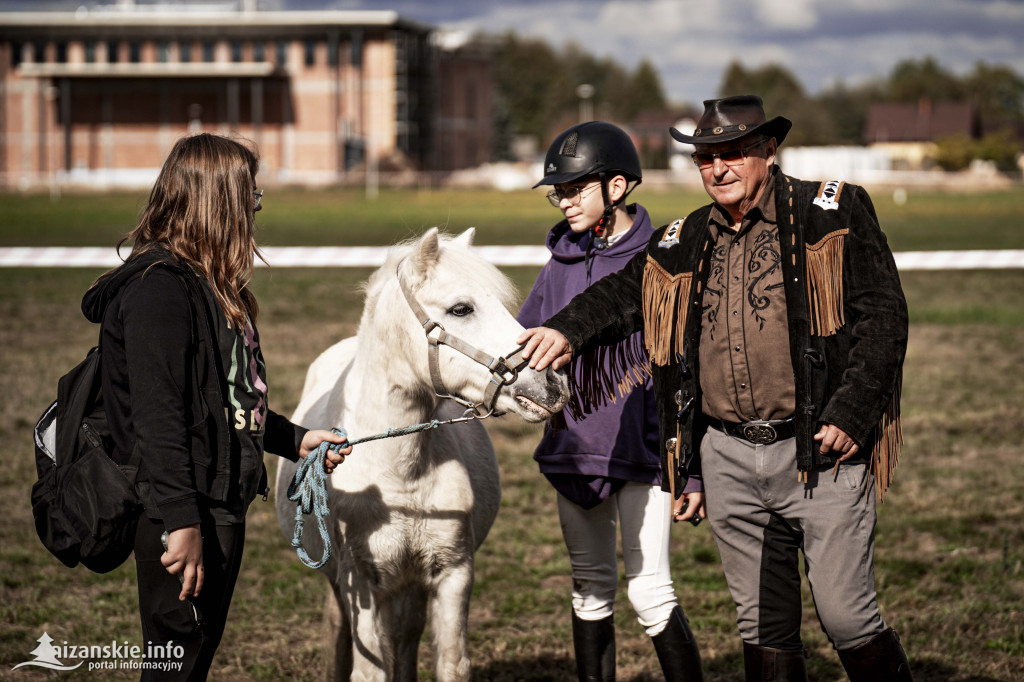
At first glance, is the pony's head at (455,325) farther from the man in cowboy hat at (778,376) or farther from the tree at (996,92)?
the tree at (996,92)

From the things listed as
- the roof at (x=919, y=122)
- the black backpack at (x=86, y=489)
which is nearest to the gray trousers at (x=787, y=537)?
the black backpack at (x=86, y=489)

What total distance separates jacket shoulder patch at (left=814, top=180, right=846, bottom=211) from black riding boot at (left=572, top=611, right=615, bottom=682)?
5.92ft

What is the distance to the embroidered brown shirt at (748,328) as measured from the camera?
2.95 m

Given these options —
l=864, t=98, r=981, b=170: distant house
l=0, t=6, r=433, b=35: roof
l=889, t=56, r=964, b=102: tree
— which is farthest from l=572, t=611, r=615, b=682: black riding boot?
l=889, t=56, r=964, b=102: tree

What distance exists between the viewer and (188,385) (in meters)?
2.52

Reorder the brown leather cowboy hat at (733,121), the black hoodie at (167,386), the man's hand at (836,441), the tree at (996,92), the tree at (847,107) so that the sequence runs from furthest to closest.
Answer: the tree at (996,92)
the tree at (847,107)
the brown leather cowboy hat at (733,121)
the man's hand at (836,441)
the black hoodie at (167,386)

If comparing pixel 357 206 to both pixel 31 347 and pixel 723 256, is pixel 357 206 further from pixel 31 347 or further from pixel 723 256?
pixel 723 256

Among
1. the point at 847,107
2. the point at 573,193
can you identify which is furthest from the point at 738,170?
the point at 847,107

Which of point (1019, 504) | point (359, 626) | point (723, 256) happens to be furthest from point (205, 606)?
point (1019, 504)

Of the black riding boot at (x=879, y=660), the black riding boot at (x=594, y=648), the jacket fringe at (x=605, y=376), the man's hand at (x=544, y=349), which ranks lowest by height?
the black riding boot at (x=594, y=648)

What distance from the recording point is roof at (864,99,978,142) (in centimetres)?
9200

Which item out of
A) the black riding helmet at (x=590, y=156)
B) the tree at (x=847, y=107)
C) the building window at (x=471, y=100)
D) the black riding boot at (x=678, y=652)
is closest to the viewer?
the black riding boot at (x=678, y=652)

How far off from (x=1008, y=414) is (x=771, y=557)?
7.07m

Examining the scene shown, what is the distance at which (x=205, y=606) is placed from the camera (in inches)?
103
